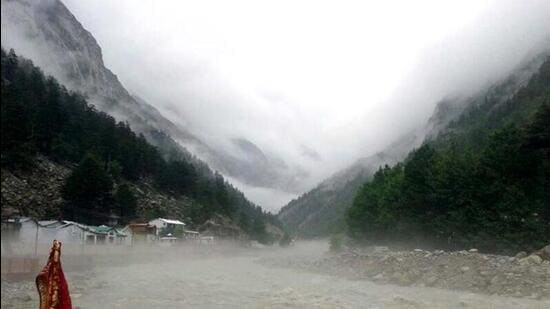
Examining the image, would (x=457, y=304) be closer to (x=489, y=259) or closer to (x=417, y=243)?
(x=489, y=259)

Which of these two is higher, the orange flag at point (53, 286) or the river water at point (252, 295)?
the orange flag at point (53, 286)

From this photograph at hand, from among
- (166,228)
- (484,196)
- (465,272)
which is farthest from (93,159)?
(465,272)

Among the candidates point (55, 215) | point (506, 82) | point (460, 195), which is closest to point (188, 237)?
point (55, 215)

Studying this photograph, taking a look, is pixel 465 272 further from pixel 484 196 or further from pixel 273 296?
pixel 484 196

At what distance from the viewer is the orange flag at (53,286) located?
21.8 ft

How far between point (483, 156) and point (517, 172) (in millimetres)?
4203

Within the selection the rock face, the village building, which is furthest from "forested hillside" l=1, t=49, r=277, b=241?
the rock face

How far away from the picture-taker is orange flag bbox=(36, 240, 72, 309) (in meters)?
6.65

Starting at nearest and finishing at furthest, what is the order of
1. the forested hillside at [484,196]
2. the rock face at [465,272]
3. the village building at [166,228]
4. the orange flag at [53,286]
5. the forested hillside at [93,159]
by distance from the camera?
the orange flag at [53,286] → the rock face at [465,272] → the forested hillside at [484,196] → the forested hillside at [93,159] → the village building at [166,228]

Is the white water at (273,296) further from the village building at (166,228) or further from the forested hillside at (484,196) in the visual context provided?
the village building at (166,228)

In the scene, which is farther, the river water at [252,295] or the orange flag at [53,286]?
the river water at [252,295]

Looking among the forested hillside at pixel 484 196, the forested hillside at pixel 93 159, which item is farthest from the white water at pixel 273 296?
the forested hillside at pixel 93 159

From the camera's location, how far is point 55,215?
67750 millimetres

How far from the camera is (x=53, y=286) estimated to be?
669 centimetres
